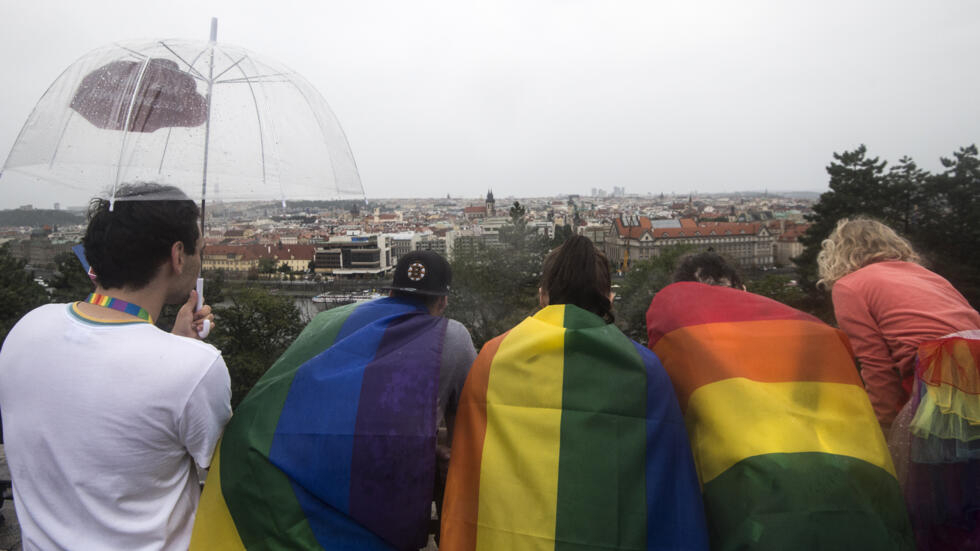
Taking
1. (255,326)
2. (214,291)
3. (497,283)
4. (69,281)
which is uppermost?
(69,281)

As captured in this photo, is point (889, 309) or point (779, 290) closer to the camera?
point (889, 309)

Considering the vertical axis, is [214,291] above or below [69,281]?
below

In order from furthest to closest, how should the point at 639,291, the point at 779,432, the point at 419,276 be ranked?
the point at 639,291, the point at 419,276, the point at 779,432

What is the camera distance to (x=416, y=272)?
6.95 ft

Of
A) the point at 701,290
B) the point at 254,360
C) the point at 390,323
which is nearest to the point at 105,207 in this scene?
the point at 390,323

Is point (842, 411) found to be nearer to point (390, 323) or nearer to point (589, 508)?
point (589, 508)

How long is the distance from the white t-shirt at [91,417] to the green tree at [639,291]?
68.2ft

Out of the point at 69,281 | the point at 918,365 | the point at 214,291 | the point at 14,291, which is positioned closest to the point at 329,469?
the point at 918,365

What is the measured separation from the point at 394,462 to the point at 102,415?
689 millimetres

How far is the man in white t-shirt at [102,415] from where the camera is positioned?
1329mm

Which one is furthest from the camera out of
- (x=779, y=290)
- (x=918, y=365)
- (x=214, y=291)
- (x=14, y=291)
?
(x=779, y=290)

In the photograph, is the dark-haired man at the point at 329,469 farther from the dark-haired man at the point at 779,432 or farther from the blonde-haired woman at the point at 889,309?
the blonde-haired woman at the point at 889,309

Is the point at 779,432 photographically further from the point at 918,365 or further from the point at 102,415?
the point at 102,415

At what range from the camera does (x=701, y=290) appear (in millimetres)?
1890
